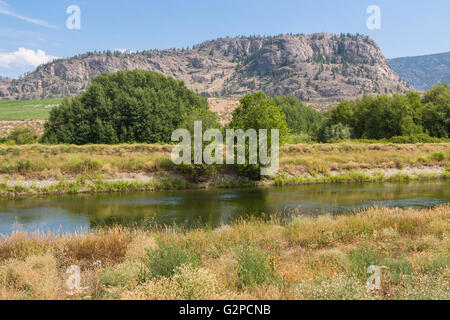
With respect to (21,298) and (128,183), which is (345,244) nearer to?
(21,298)

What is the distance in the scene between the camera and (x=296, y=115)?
88.6 m

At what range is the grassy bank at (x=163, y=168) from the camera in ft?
103

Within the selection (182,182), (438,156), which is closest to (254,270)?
(182,182)

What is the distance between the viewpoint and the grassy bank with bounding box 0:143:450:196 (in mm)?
31438

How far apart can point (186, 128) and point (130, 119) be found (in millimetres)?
23154

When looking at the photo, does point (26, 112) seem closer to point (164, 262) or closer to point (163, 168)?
point (163, 168)

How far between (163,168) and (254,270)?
28.2m

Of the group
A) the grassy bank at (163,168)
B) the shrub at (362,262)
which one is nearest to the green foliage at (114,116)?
the grassy bank at (163,168)

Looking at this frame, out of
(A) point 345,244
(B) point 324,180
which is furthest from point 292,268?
(B) point 324,180

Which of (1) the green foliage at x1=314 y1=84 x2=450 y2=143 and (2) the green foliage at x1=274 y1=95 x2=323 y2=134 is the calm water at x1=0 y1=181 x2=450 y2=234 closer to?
(1) the green foliage at x1=314 y1=84 x2=450 y2=143
